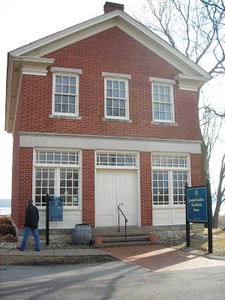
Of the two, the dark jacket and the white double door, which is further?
the white double door

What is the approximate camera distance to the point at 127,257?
11977 millimetres

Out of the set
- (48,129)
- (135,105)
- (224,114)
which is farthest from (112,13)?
(224,114)

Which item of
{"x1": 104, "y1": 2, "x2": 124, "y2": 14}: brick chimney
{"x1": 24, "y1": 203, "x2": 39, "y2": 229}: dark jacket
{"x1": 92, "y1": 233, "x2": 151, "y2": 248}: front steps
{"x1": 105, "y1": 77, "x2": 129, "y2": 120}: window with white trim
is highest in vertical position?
{"x1": 104, "y1": 2, "x2": 124, "y2": 14}: brick chimney

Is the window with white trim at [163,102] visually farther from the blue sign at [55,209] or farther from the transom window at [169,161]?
the blue sign at [55,209]

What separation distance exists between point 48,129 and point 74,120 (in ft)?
3.76

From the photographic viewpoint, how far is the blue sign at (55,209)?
14.6 m

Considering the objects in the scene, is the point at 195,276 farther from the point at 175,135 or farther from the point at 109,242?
the point at 175,135

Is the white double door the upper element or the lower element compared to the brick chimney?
lower

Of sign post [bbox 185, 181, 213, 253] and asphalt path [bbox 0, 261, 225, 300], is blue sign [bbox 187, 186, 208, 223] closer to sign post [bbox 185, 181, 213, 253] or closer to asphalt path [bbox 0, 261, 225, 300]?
sign post [bbox 185, 181, 213, 253]

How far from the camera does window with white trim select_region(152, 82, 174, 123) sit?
17.4 meters

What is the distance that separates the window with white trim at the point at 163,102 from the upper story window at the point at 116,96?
53.7 inches

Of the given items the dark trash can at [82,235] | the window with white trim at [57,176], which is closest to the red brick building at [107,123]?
the window with white trim at [57,176]

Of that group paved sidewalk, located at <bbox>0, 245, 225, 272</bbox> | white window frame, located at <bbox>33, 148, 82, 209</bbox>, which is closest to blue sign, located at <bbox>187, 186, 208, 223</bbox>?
paved sidewalk, located at <bbox>0, 245, 225, 272</bbox>

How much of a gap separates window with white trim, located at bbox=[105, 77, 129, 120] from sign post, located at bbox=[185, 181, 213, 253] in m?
4.56
